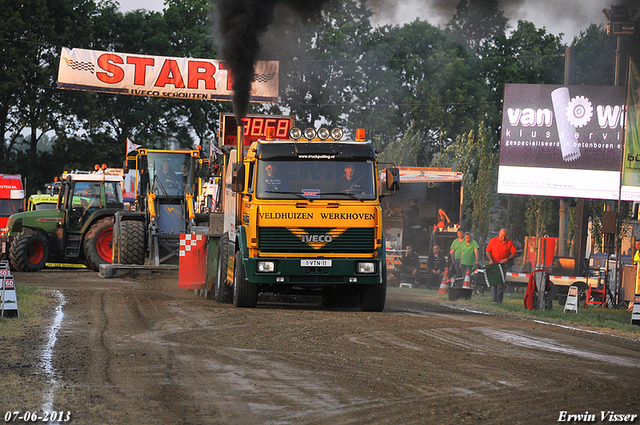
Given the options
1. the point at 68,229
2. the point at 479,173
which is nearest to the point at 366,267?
the point at 68,229

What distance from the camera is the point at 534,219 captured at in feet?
166

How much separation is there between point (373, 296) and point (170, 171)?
32.0ft

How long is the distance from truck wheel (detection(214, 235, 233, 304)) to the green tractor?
28.0 feet

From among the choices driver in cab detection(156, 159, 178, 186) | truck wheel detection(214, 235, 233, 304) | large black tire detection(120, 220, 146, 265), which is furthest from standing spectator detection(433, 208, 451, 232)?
truck wheel detection(214, 235, 233, 304)

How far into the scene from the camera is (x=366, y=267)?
1477 cm

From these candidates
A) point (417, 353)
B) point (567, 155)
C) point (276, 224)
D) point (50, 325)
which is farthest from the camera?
point (567, 155)

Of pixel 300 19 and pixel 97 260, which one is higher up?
pixel 300 19

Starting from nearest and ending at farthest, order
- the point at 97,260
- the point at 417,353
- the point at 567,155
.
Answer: the point at 417,353, the point at 97,260, the point at 567,155

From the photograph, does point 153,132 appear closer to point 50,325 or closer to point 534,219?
point 534,219

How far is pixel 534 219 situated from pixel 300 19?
110 ft

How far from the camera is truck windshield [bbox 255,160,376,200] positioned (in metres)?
14.7

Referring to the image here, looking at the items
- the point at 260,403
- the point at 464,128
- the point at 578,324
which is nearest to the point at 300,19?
the point at 578,324

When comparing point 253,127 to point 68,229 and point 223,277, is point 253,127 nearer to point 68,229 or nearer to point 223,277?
point 223,277

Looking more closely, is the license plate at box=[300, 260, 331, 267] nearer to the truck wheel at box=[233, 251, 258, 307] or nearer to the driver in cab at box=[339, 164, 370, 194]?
the truck wheel at box=[233, 251, 258, 307]
